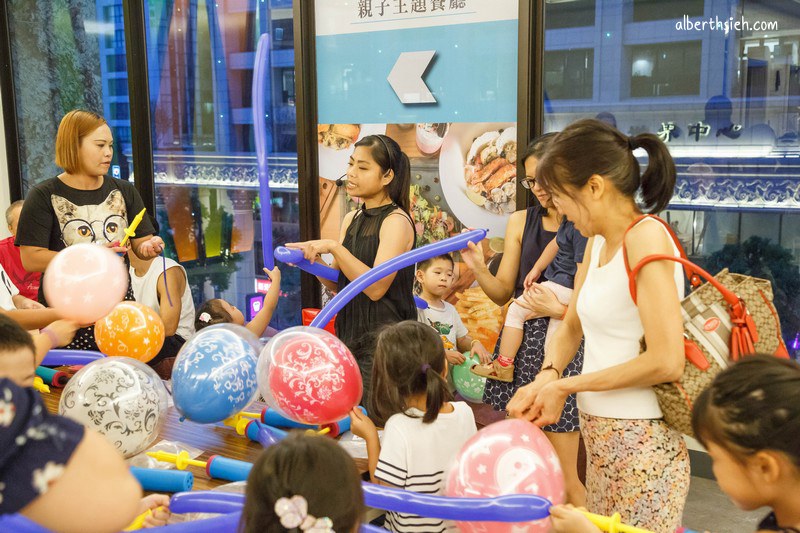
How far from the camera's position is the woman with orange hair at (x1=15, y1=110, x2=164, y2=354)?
3.08 metres

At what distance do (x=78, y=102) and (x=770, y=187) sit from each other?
425 centimetres

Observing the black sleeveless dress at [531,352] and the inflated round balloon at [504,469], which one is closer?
the inflated round balloon at [504,469]

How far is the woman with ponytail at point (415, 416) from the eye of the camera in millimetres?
1802

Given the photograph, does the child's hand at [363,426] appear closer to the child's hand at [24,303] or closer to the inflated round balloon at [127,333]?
the inflated round balloon at [127,333]

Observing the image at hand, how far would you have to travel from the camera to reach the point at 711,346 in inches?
60.9

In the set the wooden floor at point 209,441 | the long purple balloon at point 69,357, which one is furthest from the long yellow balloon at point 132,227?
the wooden floor at point 209,441

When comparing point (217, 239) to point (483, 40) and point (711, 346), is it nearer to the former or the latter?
point (483, 40)

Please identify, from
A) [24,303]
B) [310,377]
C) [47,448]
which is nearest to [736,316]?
[310,377]

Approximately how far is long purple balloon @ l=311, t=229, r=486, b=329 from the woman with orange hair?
0.95 meters

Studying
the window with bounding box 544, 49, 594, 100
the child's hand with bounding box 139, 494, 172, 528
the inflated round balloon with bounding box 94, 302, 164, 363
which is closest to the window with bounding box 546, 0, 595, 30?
the window with bounding box 544, 49, 594, 100

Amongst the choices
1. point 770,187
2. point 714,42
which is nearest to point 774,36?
point 714,42

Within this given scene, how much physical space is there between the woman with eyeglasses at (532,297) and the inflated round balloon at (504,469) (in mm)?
719

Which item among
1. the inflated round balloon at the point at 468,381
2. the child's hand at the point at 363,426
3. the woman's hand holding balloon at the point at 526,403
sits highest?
the woman's hand holding balloon at the point at 526,403

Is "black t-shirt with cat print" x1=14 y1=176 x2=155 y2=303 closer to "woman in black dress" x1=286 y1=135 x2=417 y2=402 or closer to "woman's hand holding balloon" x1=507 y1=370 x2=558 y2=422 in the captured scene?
"woman in black dress" x1=286 y1=135 x2=417 y2=402
